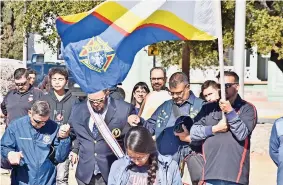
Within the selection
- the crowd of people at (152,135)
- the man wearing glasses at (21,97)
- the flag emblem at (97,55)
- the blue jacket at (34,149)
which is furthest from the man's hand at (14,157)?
the man wearing glasses at (21,97)

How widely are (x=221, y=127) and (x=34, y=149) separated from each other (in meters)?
1.72

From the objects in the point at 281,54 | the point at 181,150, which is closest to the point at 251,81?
the point at 281,54

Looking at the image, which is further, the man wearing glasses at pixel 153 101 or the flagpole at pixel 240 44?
the flagpole at pixel 240 44

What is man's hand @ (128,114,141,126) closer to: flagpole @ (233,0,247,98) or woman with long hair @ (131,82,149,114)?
flagpole @ (233,0,247,98)

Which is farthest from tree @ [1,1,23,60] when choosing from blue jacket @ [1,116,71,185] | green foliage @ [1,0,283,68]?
blue jacket @ [1,116,71,185]

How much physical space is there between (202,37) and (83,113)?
4.53 feet

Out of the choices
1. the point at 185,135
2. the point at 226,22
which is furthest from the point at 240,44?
the point at 226,22

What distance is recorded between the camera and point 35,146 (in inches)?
277

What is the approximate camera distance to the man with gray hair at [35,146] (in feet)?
22.9

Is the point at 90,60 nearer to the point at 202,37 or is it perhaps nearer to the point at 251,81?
the point at 202,37

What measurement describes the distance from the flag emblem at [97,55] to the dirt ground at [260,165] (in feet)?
15.8

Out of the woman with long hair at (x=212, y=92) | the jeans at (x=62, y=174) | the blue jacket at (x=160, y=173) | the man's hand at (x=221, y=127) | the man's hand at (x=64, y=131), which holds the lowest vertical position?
the jeans at (x=62, y=174)

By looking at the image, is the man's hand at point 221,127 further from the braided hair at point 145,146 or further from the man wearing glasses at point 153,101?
the braided hair at point 145,146

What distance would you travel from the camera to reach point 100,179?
24.2 feet
